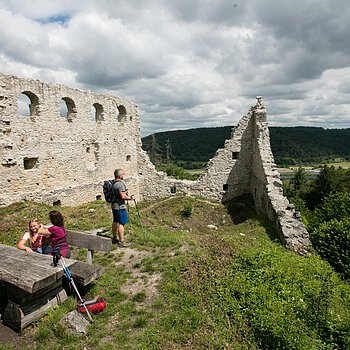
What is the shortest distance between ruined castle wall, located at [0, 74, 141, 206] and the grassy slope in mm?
7443

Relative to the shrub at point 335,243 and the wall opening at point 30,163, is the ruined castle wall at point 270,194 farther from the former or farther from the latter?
the wall opening at point 30,163

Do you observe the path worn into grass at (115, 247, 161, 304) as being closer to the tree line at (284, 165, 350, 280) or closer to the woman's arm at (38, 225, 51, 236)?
the woman's arm at (38, 225, 51, 236)

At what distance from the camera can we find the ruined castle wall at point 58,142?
12766 mm

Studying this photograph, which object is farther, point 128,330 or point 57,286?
point 57,286

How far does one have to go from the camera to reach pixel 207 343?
16.0 feet

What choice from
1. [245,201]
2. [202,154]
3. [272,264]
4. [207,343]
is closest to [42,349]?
[207,343]

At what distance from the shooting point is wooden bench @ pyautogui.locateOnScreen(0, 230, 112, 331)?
5035mm

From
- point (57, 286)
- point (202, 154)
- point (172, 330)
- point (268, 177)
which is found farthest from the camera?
point (202, 154)

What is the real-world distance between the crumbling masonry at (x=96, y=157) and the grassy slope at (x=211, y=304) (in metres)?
2.71

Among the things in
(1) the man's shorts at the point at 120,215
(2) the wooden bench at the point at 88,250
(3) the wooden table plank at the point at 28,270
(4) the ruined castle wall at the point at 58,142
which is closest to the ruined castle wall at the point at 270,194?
(1) the man's shorts at the point at 120,215

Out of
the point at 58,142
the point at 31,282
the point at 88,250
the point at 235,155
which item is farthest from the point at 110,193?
the point at 235,155

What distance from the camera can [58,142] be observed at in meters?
14.8

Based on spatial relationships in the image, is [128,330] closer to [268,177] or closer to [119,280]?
[119,280]

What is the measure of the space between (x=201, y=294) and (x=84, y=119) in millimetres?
12642
